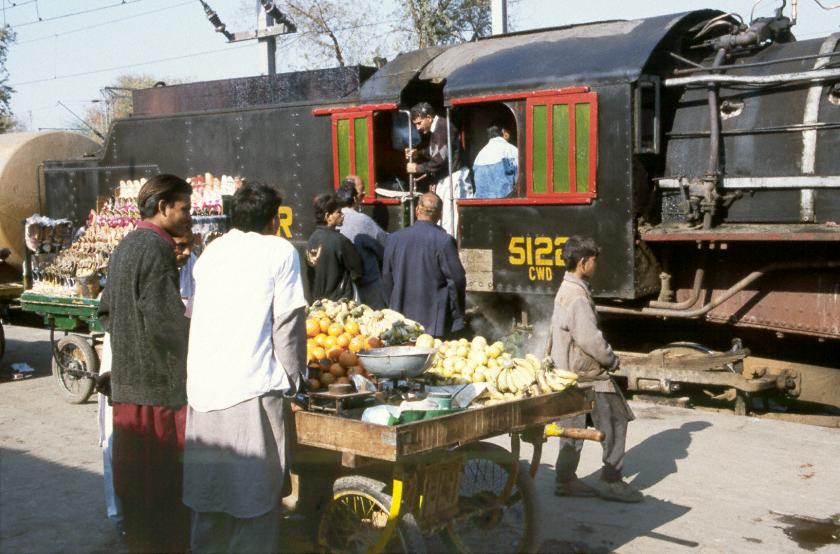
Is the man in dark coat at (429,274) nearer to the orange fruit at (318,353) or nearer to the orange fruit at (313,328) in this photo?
the orange fruit at (313,328)

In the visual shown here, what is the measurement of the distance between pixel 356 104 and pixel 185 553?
5.78 m

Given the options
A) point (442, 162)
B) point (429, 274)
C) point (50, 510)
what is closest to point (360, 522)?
point (50, 510)

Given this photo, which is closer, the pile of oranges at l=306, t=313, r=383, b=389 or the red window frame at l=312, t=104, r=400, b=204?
the pile of oranges at l=306, t=313, r=383, b=389

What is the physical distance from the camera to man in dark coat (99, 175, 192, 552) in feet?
13.2

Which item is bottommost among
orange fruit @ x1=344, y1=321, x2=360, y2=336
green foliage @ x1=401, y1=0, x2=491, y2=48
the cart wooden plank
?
the cart wooden plank

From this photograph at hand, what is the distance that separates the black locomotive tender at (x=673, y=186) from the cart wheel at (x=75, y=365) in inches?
124

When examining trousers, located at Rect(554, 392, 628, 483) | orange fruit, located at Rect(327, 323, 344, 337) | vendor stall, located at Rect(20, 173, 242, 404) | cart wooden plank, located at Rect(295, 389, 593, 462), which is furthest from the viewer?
vendor stall, located at Rect(20, 173, 242, 404)

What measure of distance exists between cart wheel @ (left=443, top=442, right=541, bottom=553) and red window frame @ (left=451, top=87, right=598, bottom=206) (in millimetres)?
3569

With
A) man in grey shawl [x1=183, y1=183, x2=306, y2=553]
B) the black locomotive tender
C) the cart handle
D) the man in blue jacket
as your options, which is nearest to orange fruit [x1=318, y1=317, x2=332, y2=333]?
man in grey shawl [x1=183, y1=183, x2=306, y2=553]

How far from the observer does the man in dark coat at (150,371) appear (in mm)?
4023

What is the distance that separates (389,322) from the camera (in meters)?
5.32

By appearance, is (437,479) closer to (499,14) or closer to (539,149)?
(539,149)

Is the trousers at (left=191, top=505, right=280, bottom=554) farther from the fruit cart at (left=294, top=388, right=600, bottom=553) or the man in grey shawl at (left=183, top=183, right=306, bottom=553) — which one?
the fruit cart at (left=294, top=388, right=600, bottom=553)

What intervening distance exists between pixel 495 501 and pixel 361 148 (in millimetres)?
5308
